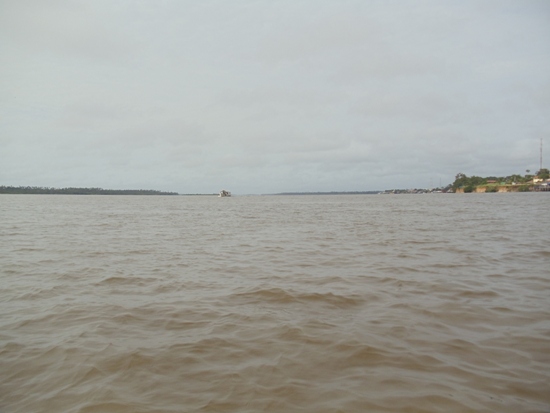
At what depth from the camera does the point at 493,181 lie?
568ft

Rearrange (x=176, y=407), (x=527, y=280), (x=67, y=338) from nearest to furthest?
(x=176, y=407) → (x=67, y=338) → (x=527, y=280)

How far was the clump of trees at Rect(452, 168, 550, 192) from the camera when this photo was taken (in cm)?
14650

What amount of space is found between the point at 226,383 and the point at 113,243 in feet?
45.7

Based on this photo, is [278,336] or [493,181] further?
[493,181]

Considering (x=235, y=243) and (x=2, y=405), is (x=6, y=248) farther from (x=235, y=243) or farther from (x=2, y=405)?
(x=2, y=405)

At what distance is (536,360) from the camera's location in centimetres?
443

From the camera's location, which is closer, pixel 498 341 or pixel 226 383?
pixel 226 383

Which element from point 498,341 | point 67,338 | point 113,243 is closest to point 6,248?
point 113,243

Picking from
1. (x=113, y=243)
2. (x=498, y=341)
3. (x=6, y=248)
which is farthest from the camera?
(x=113, y=243)

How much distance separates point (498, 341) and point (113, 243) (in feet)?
51.2

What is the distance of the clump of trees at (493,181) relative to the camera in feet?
481

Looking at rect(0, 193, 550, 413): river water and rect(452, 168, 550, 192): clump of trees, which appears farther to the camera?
rect(452, 168, 550, 192): clump of trees

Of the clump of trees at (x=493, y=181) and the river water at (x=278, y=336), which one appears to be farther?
the clump of trees at (x=493, y=181)

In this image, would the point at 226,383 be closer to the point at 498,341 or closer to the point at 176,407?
the point at 176,407
